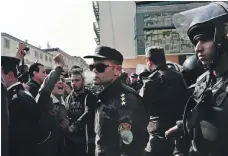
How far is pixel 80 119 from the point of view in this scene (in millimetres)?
4285

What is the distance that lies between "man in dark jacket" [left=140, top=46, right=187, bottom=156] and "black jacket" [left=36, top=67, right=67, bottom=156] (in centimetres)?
112

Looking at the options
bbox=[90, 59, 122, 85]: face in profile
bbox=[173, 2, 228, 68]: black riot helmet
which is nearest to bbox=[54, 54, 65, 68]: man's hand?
bbox=[90, 59, 122, 85]: face in profile

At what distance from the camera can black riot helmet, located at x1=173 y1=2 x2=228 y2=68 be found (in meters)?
1.88

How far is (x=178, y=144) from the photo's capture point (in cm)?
223

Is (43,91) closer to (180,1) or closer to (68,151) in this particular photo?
(68,151)

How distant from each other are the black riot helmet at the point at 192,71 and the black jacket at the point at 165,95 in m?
0.11

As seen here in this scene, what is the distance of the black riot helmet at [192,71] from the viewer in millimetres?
4293

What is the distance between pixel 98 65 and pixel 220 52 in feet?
4.29

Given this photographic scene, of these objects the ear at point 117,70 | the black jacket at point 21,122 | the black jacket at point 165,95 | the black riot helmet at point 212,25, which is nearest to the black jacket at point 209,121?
the black riot helmet at point 212,25

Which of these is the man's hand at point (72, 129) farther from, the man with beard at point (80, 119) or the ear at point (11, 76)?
the ear at point (11, 76)

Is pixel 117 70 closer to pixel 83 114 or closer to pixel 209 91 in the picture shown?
pixel 209 91

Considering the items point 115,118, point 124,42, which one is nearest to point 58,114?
point 115,118

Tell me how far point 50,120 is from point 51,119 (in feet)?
0.08

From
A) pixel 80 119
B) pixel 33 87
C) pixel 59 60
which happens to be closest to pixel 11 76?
pixel 59 60
